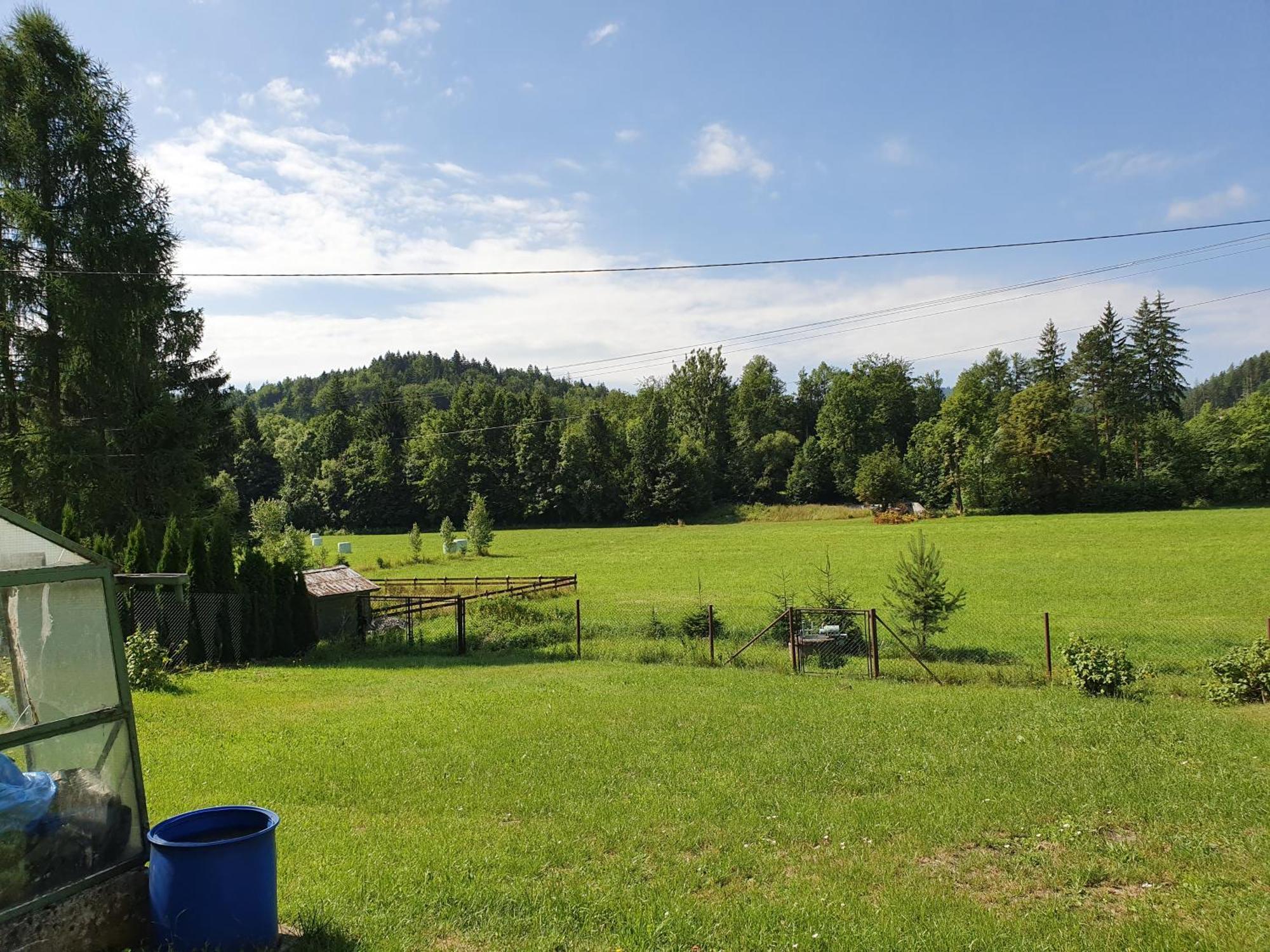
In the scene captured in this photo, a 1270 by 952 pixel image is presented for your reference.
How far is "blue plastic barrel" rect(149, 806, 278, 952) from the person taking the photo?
13.9ft

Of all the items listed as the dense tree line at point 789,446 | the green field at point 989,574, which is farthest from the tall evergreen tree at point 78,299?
the dense tree line at point 789,446

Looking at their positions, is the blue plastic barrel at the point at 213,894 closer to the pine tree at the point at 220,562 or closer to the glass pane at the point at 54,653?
the glass pane at the point at 54,653

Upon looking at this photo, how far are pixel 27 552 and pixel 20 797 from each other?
4.41 ft

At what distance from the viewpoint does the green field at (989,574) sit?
1922 cm

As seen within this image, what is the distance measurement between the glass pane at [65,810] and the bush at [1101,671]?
522 inches

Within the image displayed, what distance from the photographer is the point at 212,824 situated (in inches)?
193

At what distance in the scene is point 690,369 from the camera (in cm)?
9375

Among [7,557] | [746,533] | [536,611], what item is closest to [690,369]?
[746,533]

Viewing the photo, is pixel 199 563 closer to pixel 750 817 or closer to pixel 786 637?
pixel 786 637

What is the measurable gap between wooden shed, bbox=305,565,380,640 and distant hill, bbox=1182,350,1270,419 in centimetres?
18055

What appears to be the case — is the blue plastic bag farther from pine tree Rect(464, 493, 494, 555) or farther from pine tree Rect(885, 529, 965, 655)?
pine tree Rect(464, 493, 494, 555)

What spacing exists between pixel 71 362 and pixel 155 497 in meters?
4.35

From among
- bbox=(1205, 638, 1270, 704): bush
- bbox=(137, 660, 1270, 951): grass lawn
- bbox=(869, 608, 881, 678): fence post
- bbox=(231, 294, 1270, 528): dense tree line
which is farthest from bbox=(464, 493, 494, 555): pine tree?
bbox=(1205, 638, 1270, 704): bush

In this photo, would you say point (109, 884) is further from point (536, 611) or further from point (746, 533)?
point (746, 533)
